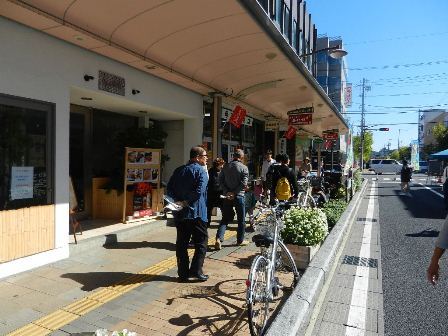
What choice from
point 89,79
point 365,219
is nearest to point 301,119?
point 365,219

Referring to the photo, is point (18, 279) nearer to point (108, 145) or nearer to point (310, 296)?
point (310, 296)

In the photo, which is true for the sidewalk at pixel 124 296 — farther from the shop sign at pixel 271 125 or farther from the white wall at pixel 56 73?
the shop sign at pixel 271 125

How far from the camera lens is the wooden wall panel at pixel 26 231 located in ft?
15.4

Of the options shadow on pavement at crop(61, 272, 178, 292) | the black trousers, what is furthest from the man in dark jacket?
shadow on pavement at crop(61, 272, 178, 292)

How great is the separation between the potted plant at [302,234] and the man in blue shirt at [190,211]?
141 centimetres

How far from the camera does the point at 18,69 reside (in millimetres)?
4766

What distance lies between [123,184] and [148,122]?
2.27 metres

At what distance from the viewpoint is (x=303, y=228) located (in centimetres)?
545

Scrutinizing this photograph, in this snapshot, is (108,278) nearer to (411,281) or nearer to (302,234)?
(302,234)

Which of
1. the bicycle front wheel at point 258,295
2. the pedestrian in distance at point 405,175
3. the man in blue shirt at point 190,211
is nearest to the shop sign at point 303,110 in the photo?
the pedestrian in distance at point 405,175

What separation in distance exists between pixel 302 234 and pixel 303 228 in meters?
0.10

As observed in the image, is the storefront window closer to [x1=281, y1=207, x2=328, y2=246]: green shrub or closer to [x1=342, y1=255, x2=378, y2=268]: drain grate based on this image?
[x1=281, y1=207, x2=328, y2=246]: green shrub

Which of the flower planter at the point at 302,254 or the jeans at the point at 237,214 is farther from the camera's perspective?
the jeans at the point at 237,214

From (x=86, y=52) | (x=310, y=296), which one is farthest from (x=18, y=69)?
(x=310, y=296)
